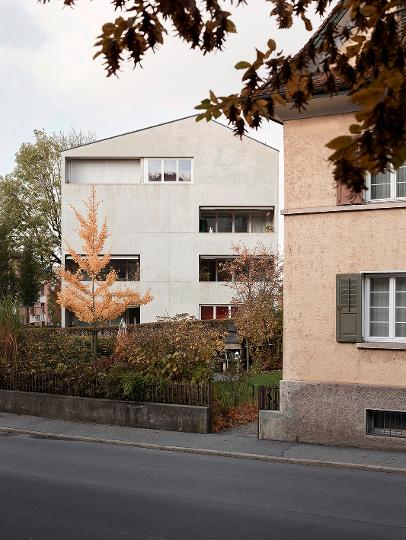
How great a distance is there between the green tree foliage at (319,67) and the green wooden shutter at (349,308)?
7.31 metres

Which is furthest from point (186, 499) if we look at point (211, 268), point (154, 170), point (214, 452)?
point (154, 170)

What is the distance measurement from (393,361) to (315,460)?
2204mm

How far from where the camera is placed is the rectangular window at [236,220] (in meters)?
44.5

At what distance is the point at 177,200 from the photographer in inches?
1716

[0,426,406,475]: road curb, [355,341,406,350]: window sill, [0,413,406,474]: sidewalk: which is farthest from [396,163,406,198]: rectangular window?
[0,426,406,475]: road curb

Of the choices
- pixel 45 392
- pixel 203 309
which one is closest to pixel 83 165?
pixel 203 309

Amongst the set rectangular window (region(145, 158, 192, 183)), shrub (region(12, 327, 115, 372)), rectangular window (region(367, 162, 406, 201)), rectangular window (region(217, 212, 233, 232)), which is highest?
rectangular window (region(145, 158, 192, 183))

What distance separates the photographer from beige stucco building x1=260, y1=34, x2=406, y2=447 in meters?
12.7

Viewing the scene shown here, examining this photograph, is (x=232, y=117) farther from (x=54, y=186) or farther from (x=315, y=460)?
(x=54, y=186)

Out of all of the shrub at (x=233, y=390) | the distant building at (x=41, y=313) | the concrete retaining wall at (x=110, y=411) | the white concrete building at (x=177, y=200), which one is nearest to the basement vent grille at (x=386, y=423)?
the concrete retaining wall at (x=110, y=411)

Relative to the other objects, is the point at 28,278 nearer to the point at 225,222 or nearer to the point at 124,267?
the point at 124,267

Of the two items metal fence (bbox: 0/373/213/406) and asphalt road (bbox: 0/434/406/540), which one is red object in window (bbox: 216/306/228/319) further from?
asphalt road (bbox: 0/434/406/540)

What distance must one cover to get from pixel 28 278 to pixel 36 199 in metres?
6.71

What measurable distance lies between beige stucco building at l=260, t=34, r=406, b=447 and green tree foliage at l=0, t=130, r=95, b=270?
4599 centimetres
